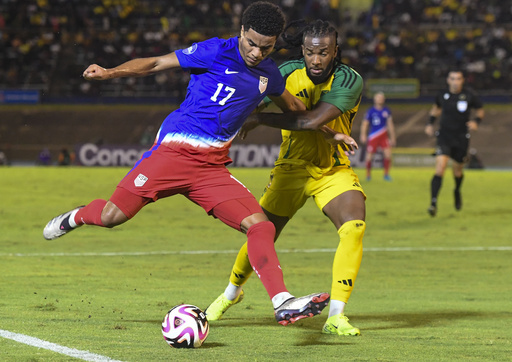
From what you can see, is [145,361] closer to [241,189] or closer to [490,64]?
[241,189]

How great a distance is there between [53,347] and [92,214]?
1096mm

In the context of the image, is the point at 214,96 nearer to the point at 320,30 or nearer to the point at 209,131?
the point at 209,131

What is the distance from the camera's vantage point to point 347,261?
228 inches

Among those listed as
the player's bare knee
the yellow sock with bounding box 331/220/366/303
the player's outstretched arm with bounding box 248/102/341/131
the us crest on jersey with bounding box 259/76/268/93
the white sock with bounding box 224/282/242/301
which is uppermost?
the us crest on jersey with bounding box 259/76/268/93

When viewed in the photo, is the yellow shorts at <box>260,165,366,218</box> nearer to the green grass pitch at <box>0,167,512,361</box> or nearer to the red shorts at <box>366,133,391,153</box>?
the green grass pitch at <box>0,167,512,361</box>

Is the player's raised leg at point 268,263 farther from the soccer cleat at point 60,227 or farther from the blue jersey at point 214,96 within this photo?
the soccer cleat at point 60,227

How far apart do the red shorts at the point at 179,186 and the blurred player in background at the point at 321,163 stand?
748mm

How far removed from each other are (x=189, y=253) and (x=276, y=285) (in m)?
5.68

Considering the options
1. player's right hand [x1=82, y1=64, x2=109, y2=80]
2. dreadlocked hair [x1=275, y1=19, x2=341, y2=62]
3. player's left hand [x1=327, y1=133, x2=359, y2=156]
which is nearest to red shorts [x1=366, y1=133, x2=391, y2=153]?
dreadlocked hair [x1=275, y1=19, x2=341, y2=62]

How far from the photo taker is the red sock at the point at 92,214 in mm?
5617

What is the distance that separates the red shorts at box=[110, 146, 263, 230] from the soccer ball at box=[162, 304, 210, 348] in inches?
26.2

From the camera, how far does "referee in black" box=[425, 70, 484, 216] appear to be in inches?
590

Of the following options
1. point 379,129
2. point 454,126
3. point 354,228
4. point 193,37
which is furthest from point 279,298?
point 193,37

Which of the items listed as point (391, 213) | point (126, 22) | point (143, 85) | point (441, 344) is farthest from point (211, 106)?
point (126, 22)
